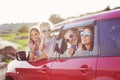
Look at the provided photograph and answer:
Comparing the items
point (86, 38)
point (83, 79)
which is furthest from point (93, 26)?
point (83, 79)

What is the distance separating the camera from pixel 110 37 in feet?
19.5

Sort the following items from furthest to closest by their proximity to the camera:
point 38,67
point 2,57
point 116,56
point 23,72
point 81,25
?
point 2,57 < point 23,72 < point 38,67 < point 81,25 < point 116,56

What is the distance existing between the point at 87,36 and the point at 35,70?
5.41 ft

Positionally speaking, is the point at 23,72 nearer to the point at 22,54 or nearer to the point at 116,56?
the point at 22,54

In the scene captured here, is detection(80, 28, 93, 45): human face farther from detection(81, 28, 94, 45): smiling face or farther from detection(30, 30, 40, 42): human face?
detection(30, 30, 40, 42): human face

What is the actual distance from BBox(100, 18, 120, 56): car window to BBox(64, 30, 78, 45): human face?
2.35 ft

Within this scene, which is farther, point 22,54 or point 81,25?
point 22,54

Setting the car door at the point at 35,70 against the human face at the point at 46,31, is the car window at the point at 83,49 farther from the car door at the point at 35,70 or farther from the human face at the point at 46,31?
the human face at the point at 46,31

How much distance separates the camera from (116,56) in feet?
18.7

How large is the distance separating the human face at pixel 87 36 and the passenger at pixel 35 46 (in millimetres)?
1302

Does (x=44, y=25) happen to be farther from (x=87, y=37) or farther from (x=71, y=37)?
(x=87, y=37)

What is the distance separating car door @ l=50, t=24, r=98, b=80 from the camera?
6.06 m

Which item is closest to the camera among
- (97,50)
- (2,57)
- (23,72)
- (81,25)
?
(97,50)

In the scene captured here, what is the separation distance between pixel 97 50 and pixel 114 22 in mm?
474
